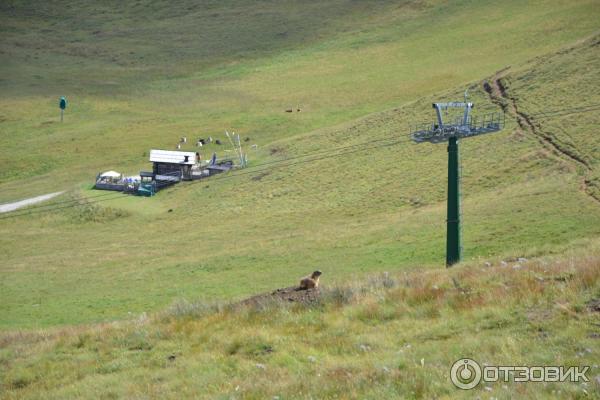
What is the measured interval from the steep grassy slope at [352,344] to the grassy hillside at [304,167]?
558cm

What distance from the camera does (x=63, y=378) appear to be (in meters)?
17.1

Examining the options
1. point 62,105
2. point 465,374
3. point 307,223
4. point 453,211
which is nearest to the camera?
point 465,374

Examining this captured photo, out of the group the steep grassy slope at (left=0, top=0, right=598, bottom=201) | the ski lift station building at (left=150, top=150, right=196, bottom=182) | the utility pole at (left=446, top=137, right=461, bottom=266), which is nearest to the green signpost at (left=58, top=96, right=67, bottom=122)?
the steep grassy slope at (left=0, top=0, right=598, bottom=201)

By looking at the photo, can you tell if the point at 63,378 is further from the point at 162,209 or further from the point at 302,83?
the point at 302,83

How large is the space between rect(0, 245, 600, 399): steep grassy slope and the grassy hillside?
5577 mm

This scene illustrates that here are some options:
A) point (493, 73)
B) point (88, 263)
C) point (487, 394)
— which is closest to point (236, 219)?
point (88, 263)

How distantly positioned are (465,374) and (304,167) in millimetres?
49582

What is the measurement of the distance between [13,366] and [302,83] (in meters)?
83.4

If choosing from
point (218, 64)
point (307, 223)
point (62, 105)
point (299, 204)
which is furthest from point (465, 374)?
point (218, 64)

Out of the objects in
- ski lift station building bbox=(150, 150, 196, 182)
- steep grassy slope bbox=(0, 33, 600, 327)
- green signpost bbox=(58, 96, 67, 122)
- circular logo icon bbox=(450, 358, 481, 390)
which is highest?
green signpost bbox=(58, 96, 67, 122)

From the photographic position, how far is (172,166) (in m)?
64.8

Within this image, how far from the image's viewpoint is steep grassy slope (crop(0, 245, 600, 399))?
1281 centimetres

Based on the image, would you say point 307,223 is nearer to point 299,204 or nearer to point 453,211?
point 299,204

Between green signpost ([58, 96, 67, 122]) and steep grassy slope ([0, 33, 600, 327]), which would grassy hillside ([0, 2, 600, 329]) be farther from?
green signpost ([58, 96, 67, 122])
